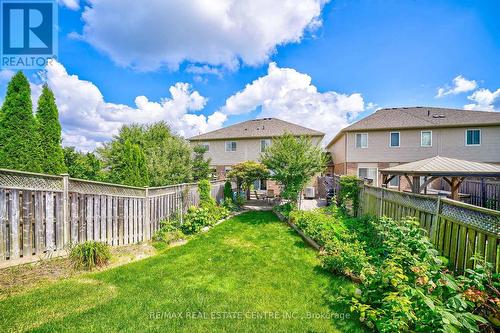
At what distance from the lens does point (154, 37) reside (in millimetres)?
8508

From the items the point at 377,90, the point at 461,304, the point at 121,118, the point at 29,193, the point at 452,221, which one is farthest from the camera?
the point at 121,118

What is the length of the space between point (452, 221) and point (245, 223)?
7.04 meters

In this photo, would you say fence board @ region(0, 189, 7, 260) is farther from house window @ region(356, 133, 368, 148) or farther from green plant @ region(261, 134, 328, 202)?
house window @ region(356, 133, 368, 148)

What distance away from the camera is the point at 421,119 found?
57.8 feet

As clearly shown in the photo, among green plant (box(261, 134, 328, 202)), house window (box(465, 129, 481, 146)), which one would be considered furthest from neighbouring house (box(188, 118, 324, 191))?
house window (box(465, 129, 481, 146))

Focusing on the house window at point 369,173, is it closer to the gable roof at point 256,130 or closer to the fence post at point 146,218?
the gable roof at point 256,130

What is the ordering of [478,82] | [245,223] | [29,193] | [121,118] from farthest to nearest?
[121,118] < [478,82] < [245,223] < [29,193]

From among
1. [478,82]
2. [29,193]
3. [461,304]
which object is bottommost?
[461,304]

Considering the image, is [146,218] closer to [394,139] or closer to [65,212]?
[65,212]

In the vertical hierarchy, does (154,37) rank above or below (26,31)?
above

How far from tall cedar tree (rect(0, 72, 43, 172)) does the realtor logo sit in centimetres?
134

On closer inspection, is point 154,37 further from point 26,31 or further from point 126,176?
point 126,176

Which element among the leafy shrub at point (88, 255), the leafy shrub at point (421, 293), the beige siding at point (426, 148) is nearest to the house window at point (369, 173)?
the beige siding at point (426, 148)

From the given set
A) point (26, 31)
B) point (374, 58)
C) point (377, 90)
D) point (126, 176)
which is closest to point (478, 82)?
point (377, 90)
